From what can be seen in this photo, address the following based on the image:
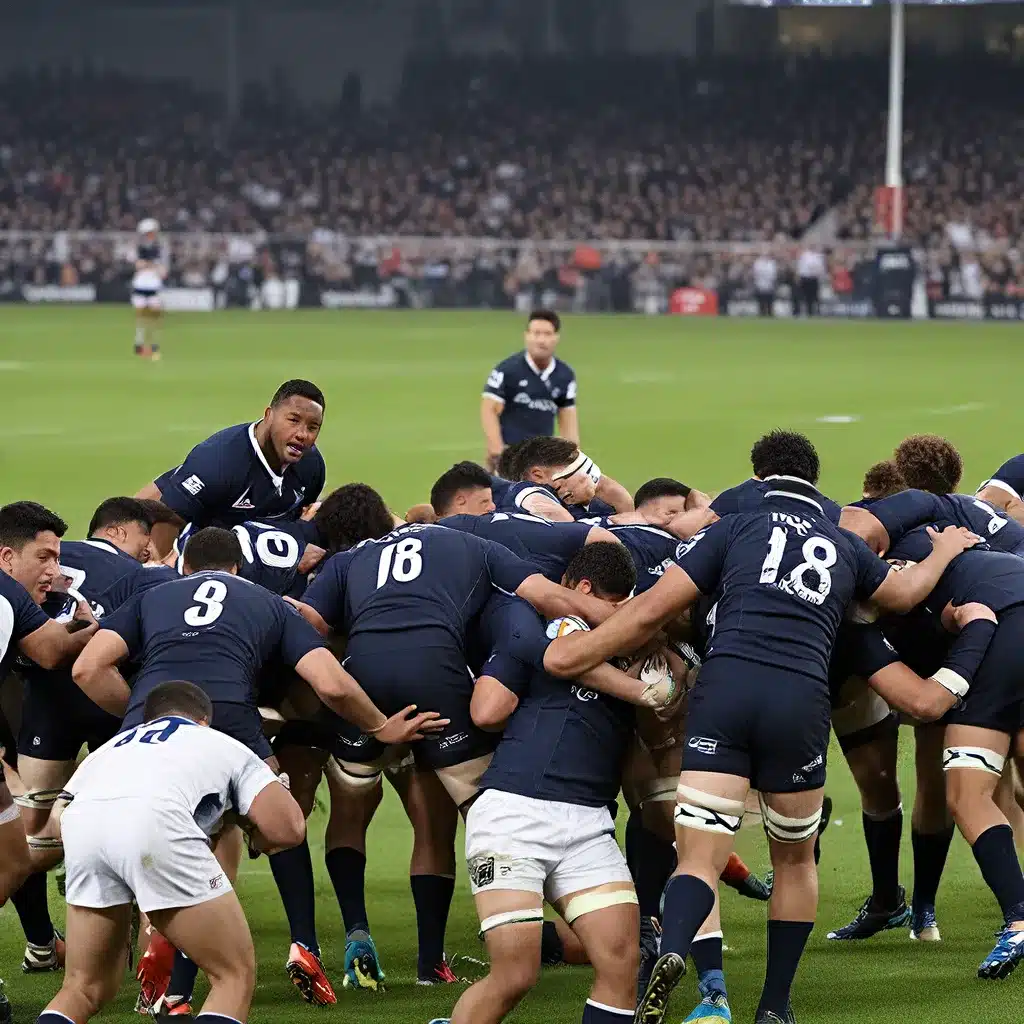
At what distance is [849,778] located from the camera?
10.3m

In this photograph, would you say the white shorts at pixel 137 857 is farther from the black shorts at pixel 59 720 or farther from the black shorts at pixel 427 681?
the black shorts at pixel 59 720

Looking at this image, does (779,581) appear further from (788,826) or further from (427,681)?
(427,681)

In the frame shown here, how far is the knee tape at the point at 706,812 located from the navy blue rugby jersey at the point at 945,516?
1.59m

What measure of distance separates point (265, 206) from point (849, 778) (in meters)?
42.5

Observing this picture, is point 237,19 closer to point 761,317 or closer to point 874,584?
point 761,317

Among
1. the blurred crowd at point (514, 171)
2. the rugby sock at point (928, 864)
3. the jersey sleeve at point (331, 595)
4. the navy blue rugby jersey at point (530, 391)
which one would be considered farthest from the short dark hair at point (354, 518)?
the blurred crowd at point (514, 171)

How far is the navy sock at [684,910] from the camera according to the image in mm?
5797

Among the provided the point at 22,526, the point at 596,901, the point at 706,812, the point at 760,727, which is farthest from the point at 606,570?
the point at 22,526

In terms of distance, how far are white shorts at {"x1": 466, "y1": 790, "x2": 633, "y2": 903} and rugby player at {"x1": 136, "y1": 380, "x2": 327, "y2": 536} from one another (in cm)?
311

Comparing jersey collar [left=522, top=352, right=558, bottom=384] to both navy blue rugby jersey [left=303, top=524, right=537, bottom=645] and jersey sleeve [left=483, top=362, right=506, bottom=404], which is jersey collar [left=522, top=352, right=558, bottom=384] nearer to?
jersey sleeve [left=483, top=362, right=506, bottom=404]

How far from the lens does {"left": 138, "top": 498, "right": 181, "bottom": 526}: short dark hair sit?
26.8 feet

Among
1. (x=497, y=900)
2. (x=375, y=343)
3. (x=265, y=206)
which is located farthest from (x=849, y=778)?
(x=265, y=206)

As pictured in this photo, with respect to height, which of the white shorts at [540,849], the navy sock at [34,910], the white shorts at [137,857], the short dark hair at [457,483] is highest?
the short dark hair at [457,483]

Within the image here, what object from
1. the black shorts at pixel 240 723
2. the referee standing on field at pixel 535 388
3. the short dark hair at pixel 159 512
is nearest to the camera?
the black shorts at pixel 240 723
